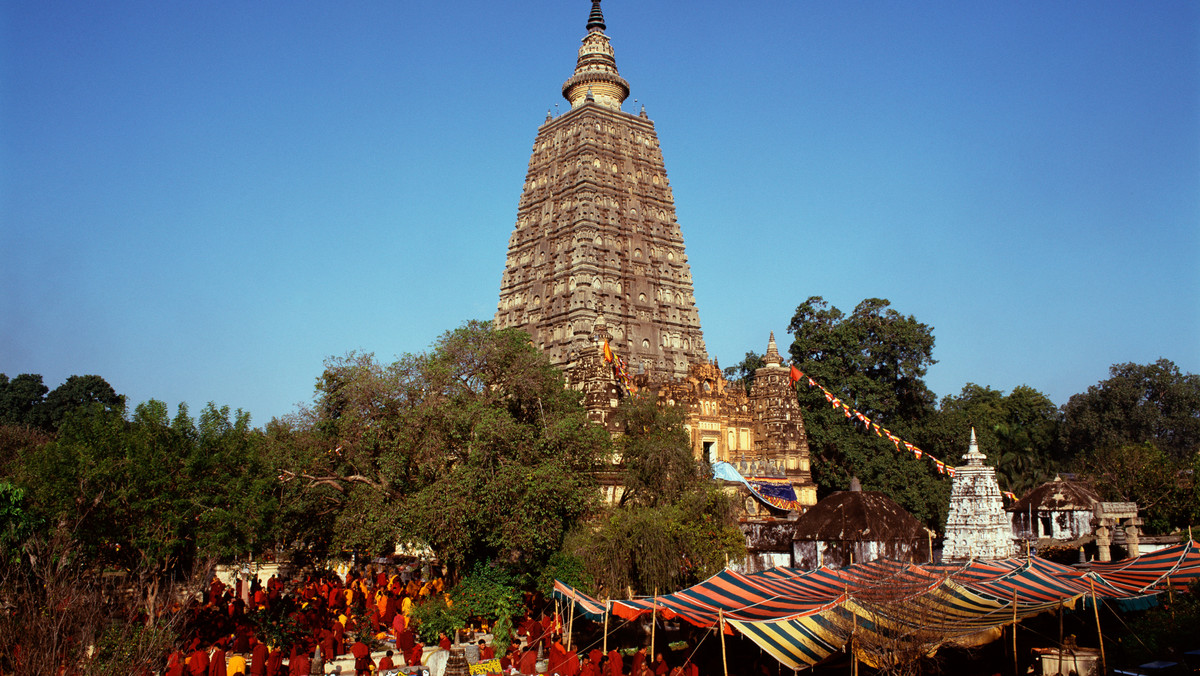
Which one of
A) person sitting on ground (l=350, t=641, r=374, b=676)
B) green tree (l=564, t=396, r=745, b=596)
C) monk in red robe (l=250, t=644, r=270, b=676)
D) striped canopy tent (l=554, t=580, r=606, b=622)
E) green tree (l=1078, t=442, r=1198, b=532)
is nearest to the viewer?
monk in red robe (l=250, t=644, r=270, b=676)

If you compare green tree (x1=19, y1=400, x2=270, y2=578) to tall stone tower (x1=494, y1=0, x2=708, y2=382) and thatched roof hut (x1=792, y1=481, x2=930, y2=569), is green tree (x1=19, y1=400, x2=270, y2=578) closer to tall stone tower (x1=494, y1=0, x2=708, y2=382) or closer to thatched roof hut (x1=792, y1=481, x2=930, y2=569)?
thatched roof hut (x1=792, y1=481, x2=930, y2=569)

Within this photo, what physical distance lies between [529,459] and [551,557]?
2832 millimetres

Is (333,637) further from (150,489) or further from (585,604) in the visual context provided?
(585,604)

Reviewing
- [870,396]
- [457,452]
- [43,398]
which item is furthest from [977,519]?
[43,398]

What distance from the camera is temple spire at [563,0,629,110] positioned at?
6094 centimetres

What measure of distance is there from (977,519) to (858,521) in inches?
113

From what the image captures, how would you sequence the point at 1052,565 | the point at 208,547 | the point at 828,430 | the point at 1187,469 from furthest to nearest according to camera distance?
the point at 828,430, the point at 1187,469, the point at 208,547, the point at 1052,565

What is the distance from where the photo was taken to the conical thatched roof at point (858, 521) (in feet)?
75.0

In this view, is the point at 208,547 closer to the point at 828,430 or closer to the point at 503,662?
the point at 503,662

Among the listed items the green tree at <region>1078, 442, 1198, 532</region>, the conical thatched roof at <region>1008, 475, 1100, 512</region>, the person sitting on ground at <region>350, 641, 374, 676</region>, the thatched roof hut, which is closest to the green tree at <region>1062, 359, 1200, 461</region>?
the green tree at <region>1078, 442, 1198, 532</region>

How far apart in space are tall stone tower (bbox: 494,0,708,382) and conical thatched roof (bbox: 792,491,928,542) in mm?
26478

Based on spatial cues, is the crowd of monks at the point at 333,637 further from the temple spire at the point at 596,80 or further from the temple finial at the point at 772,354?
the temple spire at the point at 596,80

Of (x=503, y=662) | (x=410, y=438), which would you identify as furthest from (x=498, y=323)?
(x=503, y=662)

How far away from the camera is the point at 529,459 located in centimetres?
2516
